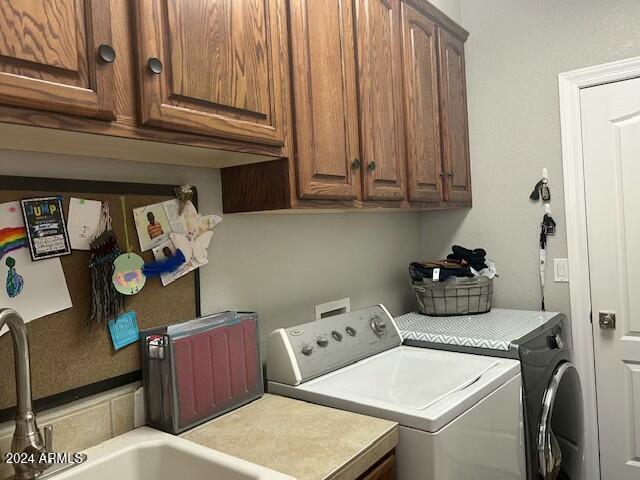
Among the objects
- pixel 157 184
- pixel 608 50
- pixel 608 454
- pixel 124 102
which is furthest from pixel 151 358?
pixel 608 50

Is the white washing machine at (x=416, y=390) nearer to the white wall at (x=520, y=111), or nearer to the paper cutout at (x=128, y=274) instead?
the paper cutout at (x=128, y=274)

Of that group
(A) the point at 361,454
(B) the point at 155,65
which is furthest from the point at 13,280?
(A) the point at 361,454

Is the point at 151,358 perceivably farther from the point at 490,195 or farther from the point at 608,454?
the point at 608,454

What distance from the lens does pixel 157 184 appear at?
4.63 ft

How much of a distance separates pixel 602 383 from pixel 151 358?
2074mm

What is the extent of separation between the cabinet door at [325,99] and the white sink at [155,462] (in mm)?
737

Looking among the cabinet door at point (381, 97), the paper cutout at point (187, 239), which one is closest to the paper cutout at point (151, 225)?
the paper cutout at point (187, 239)

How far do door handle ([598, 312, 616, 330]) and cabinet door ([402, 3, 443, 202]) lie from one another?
37.3 inches

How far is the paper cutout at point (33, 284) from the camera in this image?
1.10 m

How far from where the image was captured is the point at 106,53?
0.94m

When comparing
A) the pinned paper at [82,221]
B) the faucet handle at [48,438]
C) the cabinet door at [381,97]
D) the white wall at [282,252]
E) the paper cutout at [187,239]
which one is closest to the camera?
the faucet handle at [48,438]

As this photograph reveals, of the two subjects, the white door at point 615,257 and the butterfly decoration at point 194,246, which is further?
the white door at point 615,257

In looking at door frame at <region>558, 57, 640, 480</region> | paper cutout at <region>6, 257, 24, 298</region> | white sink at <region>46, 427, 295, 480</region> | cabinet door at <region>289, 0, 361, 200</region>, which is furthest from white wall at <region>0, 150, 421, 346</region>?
door frame at <region>558, 57, 640, 480</region>

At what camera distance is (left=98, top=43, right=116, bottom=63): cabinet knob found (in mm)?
934
